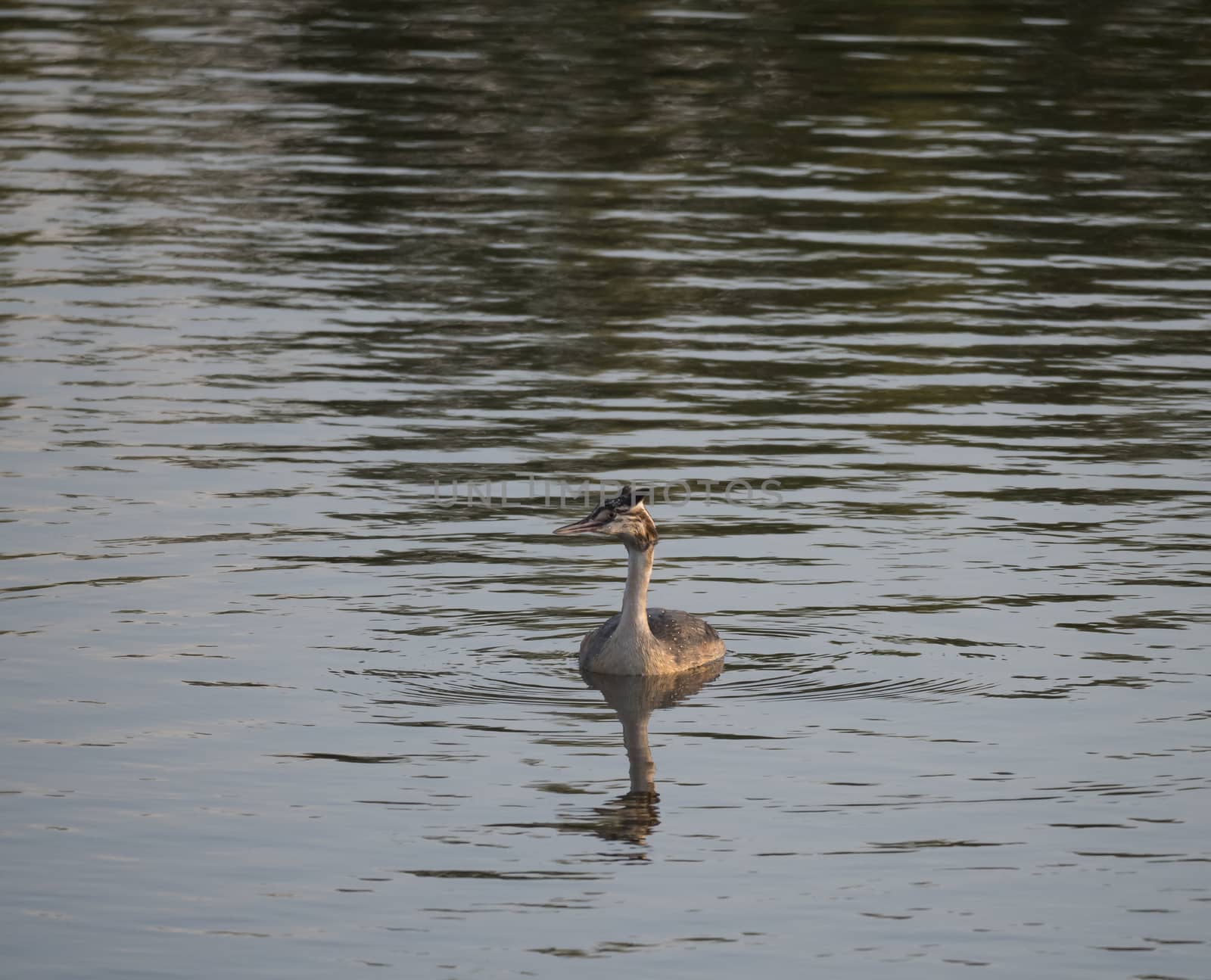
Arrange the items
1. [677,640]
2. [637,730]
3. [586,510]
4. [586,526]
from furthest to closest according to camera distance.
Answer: [586,510]
[586,526]
[677,640]
[637,730]

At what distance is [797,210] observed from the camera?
3136 cm

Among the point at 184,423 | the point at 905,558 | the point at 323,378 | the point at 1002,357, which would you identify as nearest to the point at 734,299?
the point at 1002,357

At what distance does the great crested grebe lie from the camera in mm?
15461

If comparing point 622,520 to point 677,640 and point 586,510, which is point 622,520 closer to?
point 677,640

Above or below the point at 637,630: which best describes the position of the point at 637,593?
above

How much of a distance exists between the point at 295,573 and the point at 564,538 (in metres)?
2.62

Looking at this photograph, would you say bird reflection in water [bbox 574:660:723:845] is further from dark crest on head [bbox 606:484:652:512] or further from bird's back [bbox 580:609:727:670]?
dark crest on head [bbox 606:484:652:512]

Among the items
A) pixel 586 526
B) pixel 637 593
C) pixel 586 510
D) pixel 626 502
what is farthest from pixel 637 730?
pixel 586 510

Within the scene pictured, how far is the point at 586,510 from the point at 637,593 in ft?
11.8

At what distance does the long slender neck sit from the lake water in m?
0.51

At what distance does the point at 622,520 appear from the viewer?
15.6 m

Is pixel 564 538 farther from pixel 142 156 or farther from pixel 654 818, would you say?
pixel 142 156

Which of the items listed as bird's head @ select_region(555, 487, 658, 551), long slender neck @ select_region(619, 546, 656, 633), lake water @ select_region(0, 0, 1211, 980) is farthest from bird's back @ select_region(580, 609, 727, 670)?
bird's head @ select_region(555, 487, 658, 551)

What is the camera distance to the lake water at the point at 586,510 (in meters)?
11.9
